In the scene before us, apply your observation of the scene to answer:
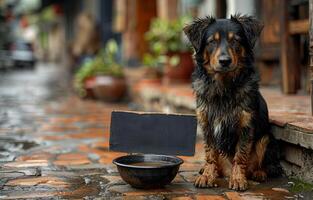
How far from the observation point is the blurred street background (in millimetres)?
3791

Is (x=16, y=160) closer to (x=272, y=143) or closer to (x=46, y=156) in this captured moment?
(x=46, y=156)

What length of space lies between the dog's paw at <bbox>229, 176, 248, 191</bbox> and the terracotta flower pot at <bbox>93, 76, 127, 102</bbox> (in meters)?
6.89

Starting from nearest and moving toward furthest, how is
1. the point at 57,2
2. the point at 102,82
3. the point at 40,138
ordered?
the point at 40,138 < the point at 102,82 < the point at 57,2

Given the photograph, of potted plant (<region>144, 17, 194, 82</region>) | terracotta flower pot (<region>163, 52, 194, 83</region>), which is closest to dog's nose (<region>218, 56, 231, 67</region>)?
potted plant (<region>144, 17, 194, 82</region>)

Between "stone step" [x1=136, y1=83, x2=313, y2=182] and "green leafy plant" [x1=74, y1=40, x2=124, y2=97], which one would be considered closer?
"stone step" [x1=136, y1=83, x2=313, y2=182]

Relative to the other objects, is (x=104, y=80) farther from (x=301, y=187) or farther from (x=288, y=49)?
(x=301, y=187)

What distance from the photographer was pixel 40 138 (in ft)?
20.1

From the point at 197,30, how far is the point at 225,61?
41 cm

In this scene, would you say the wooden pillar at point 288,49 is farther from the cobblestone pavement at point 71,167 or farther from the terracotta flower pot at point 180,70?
the terracotta flower pot at point 180,70

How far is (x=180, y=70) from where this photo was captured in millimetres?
9211

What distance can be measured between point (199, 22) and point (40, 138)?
312 cm

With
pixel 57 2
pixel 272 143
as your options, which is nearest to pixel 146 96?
pixel 272 143

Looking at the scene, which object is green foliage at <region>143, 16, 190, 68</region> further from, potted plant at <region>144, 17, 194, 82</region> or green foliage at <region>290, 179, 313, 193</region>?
green foliage at <region>290, 179, 313, 193</region>

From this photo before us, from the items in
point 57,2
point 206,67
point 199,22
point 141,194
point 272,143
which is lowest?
point 141,194
